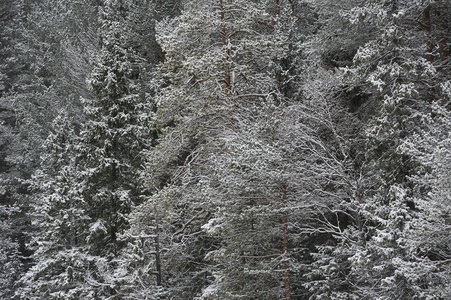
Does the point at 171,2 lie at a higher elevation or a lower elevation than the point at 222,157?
higher

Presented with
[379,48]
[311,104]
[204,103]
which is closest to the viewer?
[379,48]

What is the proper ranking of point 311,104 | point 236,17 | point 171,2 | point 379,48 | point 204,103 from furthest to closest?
point 171,2 < point 236,17 < point 204,103 < point 311,104 < point 379,48

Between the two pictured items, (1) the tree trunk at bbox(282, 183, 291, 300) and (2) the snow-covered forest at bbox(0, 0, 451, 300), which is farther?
(1) the tree trunk at bbox(282, 183, 291, 300)

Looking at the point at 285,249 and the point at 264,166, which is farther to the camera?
the point at 285,249

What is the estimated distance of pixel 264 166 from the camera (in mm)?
10625

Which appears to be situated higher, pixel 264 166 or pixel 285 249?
pixel 264 166

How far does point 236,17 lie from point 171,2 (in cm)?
1089

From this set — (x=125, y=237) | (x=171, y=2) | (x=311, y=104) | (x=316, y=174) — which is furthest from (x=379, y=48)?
(x=171, y=2)

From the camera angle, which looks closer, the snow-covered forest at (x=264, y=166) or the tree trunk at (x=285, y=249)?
the snow-covered forest at (x=264, y=166)

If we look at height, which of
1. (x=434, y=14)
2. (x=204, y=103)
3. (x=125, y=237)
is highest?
(x=434, y=14)

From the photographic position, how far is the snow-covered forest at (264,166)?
31.1 feet

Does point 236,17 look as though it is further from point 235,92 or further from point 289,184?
point 289,184

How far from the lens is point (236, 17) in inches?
560

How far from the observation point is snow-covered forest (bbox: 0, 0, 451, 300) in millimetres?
9492
